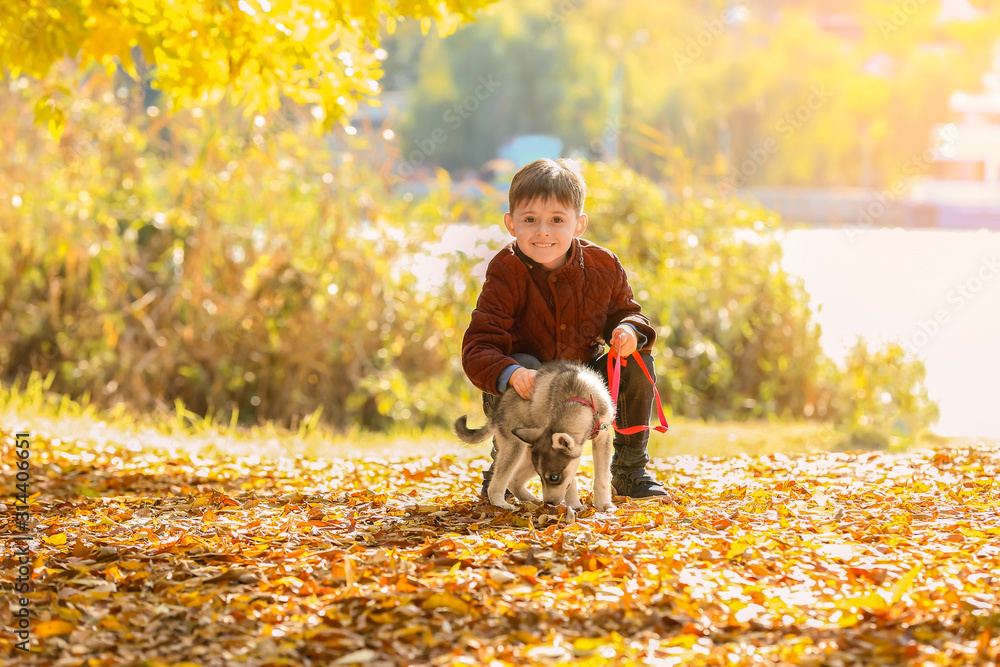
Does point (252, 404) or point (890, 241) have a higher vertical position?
point (890, 241)

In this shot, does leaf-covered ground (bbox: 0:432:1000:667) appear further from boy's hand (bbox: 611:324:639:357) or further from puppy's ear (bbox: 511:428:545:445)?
boy's hand (bbox: 611:324:639:357)

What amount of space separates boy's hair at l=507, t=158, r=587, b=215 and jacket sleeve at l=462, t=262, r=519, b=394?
0.30m

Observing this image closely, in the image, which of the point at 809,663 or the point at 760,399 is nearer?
the point at 809,663

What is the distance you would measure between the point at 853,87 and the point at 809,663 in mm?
23889

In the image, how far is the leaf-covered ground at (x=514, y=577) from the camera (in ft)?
8.48

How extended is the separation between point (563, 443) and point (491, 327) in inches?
24.4

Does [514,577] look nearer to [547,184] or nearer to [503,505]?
[503,505]

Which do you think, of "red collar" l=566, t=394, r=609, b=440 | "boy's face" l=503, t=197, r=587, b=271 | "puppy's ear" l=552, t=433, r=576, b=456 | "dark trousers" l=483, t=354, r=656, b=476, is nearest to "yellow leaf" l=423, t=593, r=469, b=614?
"puppy's ear" l=552, t=433, r=576, b=456

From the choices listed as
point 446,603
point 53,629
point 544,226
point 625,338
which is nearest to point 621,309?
point 625,338

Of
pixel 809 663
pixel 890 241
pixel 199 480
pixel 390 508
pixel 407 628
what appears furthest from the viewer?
pixel 890 241

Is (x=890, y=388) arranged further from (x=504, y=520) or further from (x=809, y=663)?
(x=809, y=663)

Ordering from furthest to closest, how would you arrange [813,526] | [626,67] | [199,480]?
1. [626,67]
2. [199,480]
3. [813,526]

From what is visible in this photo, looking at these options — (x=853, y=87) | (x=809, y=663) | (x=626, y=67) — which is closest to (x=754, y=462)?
(x=809, y=663)

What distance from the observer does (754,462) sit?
5.20m
